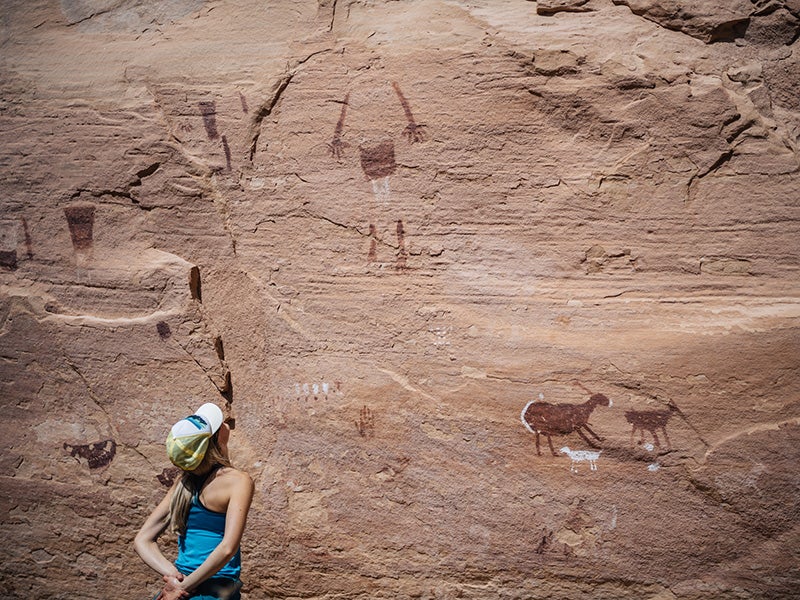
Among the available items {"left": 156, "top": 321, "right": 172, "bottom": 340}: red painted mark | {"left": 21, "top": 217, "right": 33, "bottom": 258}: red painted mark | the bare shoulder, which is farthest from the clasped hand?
{"left": 21, "top": 217, "right": 33, "bottom": 258}: red painted mark

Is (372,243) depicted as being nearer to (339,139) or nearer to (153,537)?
(339,139)

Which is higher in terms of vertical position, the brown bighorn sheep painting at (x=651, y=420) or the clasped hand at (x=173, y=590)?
the brown bighorn sheep painting at (x=651, y=420)

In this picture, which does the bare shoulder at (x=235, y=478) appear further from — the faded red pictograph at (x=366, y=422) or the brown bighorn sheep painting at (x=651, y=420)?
the brown bighorn sheep painting at (x=651, y=420)

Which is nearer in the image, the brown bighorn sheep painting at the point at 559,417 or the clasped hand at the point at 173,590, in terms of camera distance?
the clasped hand at the point at 173,590

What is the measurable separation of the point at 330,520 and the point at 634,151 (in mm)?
1574

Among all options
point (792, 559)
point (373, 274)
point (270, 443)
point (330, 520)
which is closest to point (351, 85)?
point (373, 274)

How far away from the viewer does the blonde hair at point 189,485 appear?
173 cm

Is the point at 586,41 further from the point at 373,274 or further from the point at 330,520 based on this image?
the point at 330,520

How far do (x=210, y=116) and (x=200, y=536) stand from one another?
1.39 meters

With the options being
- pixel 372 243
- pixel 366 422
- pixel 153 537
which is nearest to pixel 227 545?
pixel 153 537

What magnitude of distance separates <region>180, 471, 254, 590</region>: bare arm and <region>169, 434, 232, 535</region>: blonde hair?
95 mm

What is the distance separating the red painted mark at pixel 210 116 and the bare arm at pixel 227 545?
125 centimetres

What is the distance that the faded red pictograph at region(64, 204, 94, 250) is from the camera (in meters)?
2.45

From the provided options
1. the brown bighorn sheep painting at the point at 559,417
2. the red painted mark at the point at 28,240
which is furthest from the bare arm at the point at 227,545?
the red painted mark at the point at 28,240
